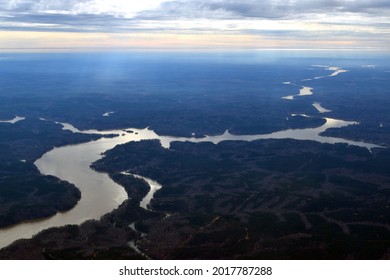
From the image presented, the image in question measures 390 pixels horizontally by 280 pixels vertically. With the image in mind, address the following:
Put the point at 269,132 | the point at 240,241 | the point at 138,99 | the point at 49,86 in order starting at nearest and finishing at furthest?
the point at 240,241 < the point at 269,132 < the point at 138,99 < the point at 49,86

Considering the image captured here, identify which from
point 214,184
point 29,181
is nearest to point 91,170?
point 29,181

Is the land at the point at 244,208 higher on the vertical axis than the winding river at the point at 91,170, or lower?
higher

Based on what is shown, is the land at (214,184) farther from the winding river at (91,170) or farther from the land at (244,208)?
the winding river at (91,170)

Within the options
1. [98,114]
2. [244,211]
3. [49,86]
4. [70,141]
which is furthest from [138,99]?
[244,211]

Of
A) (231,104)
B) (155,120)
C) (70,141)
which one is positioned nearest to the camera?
(70,141)

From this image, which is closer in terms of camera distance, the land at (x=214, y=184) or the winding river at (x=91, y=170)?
the land at (x=214, y=184)

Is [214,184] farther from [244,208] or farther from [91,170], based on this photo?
[91,170]

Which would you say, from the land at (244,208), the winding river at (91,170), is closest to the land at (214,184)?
the land at (244,208)

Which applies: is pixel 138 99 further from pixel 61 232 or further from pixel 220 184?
pixel 61 232

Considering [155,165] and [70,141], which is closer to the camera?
[155,165]
